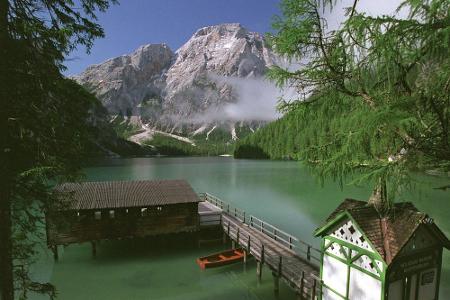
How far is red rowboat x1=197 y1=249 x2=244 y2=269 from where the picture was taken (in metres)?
23.8

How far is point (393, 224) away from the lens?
11250 mm

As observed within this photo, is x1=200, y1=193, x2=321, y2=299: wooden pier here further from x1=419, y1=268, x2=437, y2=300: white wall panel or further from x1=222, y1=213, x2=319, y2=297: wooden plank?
x1=419, y1=268, x2=437, y2=300: white wall panel

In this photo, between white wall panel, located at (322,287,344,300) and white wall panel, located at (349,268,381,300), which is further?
white wall panel, located at (322,287,344,300)

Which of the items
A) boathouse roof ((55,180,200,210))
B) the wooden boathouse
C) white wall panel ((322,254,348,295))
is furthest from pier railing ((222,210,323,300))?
boathouse roof ((55,180,200,210))

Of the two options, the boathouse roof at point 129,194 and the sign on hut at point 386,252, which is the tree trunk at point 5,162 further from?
the boathouse roof at point 129,194

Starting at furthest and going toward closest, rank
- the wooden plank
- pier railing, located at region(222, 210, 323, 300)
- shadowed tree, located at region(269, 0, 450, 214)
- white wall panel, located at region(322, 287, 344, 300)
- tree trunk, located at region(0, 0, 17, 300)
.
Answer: the wooden plank < pier railing, located at region(222, 210, 323, 300) < white wall panel, located at region(322, 287, 344, 300) < tree trunk, located at region(0, 0, 17, 300) < shadowed tree, located at region(269, 0, 450, 214)

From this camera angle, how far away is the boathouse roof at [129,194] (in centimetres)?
2617

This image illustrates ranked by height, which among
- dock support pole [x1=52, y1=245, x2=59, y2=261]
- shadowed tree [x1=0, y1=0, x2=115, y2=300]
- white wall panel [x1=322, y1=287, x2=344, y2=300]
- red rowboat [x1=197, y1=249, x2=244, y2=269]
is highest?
shadowed tree [x1=0, y1=0, x2=115, y2=300]

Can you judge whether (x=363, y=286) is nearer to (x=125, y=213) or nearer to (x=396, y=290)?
(x=396, y=290)

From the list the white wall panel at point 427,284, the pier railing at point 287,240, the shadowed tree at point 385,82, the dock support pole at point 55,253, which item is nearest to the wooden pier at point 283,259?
the pier railing at point 287,240

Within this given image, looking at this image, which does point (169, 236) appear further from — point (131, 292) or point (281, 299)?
point (281, 299)

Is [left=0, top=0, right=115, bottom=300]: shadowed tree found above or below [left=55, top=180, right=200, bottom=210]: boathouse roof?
above

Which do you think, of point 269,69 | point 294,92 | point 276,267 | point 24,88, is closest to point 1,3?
point 24,88

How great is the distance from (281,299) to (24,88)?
18037mm
